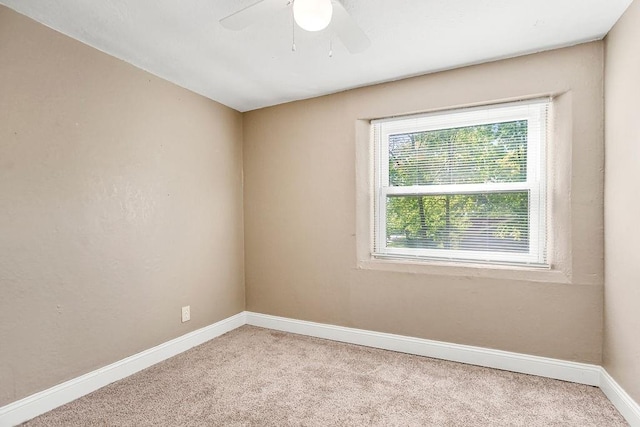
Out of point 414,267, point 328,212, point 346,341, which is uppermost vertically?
point 328,212

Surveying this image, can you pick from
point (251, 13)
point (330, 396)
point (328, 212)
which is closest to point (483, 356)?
point (330, 396)

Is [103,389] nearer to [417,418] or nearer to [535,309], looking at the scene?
[417,418]

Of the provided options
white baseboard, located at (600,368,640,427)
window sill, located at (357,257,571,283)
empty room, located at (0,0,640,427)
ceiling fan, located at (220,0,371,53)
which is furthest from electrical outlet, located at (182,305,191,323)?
white baseboard, located at (600,368,640,427)

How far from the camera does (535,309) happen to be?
2.18 metres

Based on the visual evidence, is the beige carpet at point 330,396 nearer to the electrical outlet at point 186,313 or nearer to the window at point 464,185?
the electrical outlet at point 186,313

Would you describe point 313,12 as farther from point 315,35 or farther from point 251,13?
point 315,35

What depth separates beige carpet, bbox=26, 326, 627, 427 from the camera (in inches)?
67.8

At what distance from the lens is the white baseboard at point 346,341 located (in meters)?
1.72

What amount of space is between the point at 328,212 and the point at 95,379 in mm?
2023

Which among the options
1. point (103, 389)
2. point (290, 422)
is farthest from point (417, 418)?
point (103, 389)

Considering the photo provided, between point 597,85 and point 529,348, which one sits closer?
point 597,85

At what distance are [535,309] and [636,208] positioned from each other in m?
0.89

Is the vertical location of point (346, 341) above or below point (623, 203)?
below

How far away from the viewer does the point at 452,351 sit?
2.40m
